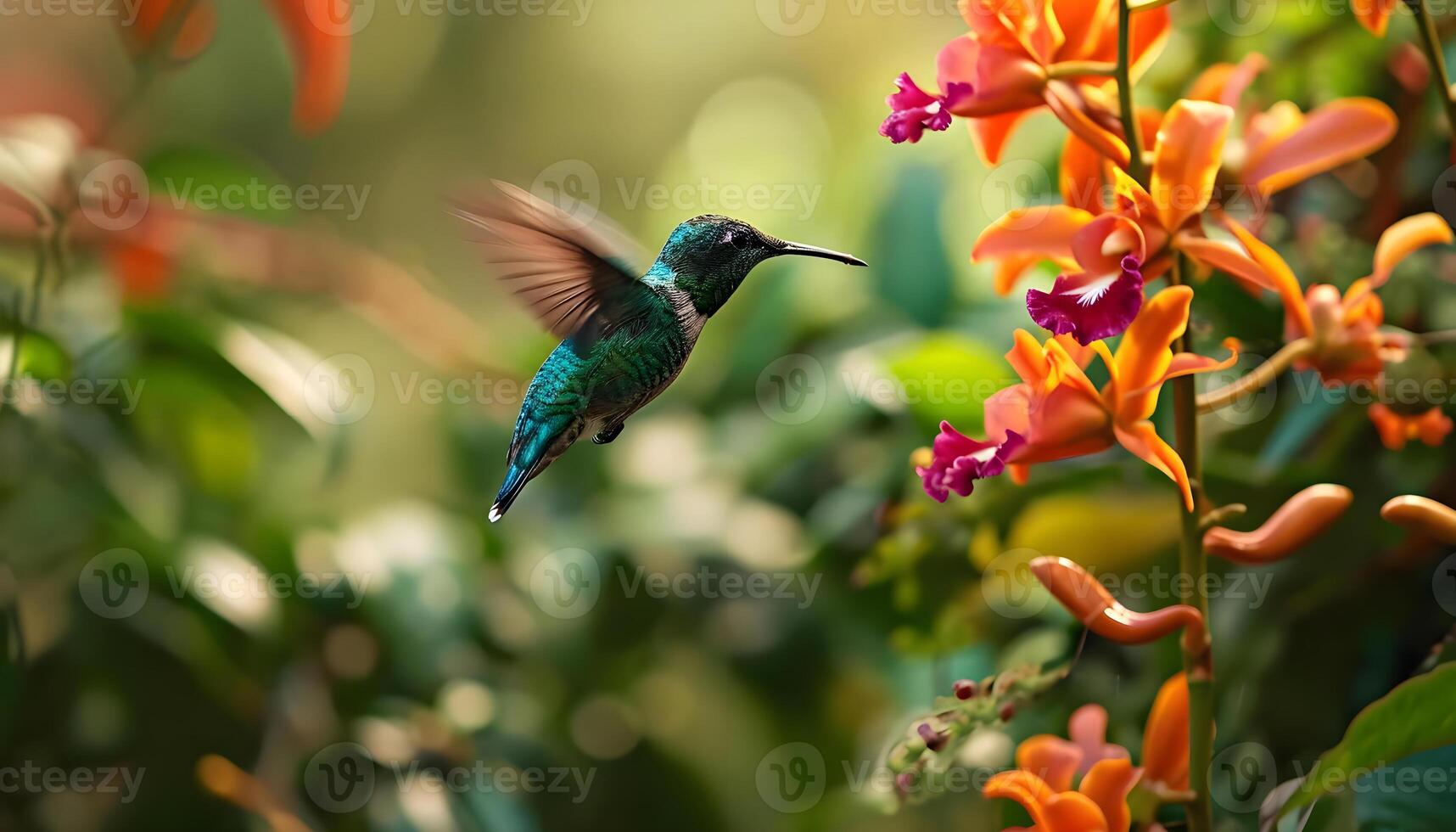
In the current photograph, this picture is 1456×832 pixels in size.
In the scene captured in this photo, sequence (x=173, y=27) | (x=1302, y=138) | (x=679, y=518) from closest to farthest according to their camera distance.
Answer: (x=1302, y=138), (x=173, y=27), (x=679, y=518)

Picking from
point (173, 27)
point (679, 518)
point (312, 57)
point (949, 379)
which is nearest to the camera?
point (949, 379)

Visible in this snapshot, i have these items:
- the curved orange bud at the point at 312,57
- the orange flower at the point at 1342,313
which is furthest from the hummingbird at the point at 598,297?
the curved orange bud at the point at 312,57

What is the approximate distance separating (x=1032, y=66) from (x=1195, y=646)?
0.27 metres

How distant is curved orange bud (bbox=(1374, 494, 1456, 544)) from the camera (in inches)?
20.5

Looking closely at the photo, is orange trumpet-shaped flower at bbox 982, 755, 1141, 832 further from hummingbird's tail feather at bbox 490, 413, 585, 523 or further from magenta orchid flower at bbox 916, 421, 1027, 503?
hummingbird's tail feather at bbox 490, 413, 585, 523

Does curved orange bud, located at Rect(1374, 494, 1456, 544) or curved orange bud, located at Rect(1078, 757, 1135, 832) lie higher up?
curved orange bud, located at Rect(1374, 494, 1456, 544)

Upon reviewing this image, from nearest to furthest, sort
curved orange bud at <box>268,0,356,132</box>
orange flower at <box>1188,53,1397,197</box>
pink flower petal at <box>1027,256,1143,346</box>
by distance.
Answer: pink flower petal at <box>1027,256,1143,346</box>
orange flower at <box>1188,53,1397,197</box>
curved orange bud at <box>268,0,356,132</box>

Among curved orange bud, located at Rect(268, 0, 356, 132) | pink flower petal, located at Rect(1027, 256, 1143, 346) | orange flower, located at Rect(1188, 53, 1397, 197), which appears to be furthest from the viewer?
curved orange bud, located at Rect(268, 0, 356, 132)

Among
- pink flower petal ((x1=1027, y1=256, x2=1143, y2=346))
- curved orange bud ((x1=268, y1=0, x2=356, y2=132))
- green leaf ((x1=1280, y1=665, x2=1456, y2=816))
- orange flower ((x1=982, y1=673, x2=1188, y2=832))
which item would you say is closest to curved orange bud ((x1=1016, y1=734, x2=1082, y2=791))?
orange flower ((x1=982, y1=673, x2=1188, y2=832))

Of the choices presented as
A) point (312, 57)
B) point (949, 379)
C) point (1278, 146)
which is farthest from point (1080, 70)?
point (312, 57)

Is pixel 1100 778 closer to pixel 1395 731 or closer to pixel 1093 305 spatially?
pixel 1395 731

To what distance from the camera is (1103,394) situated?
55 cm

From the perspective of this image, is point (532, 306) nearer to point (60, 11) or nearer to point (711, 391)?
point (711, 391)

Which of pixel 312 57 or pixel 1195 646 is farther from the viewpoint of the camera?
pixel 312 57
